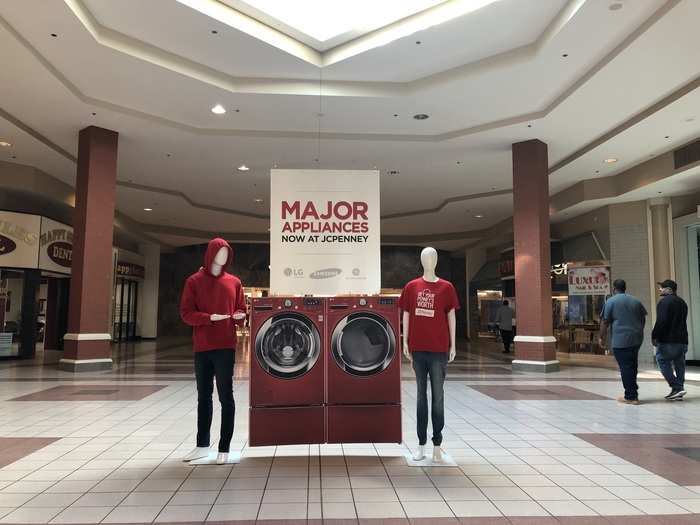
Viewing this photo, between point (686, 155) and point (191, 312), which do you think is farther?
point (686, 155)

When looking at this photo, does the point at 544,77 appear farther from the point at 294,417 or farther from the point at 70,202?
the point at 70,202

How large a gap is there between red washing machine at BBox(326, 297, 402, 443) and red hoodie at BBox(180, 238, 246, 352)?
0.69 m

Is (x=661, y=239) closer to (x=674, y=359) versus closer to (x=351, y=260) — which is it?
(x=674, y=359)

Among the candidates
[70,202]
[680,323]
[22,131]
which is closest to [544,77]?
[680,323]

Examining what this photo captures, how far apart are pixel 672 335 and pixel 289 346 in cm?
522

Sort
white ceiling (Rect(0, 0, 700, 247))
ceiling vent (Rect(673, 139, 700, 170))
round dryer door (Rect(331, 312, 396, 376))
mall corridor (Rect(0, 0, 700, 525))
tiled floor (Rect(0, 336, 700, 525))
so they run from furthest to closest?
ceiling vent (Rect(673, 139, 700, 170)), white ceiling (Rect(0, 0, 700, 247)), round dryer door (Rect(331, 312, 396, 376)), mall corridor (Rect(0, 0, 700, 525)), tiled floor (Rect(0, 336, 700, 525))

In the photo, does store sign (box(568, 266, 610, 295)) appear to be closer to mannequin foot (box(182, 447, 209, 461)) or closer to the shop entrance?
mannequin foot (box(182, 447, 209, 461))

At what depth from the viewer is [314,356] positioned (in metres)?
3.73

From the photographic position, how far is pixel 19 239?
1200 cm

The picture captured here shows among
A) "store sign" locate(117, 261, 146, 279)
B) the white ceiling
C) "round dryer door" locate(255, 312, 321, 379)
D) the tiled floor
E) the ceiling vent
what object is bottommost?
the tiled floor

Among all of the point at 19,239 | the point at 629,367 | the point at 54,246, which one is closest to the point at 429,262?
the point at 629,367

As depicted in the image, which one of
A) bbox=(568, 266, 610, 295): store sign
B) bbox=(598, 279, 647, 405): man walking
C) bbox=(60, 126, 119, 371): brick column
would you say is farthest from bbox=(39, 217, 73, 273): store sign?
bbox=(568, 266, 610, 295): store sign

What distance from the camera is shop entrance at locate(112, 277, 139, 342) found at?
1936cm

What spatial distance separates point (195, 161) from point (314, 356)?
361 inches
